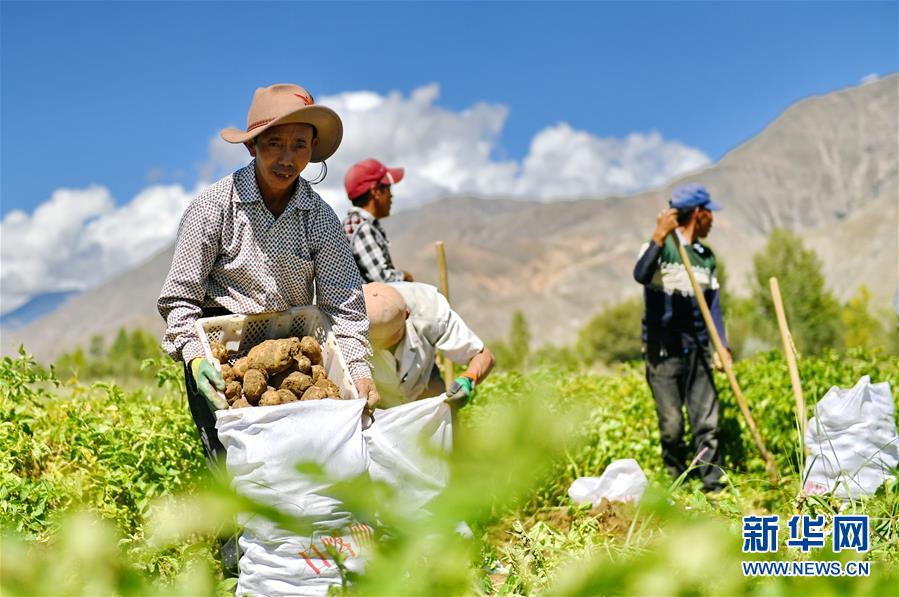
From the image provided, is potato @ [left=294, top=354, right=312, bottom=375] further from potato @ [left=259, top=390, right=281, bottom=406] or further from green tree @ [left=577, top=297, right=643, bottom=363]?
green tree @ [left=577, top=297, right=643, bottom=363]

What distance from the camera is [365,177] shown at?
14.1 feet

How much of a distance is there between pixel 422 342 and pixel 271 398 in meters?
0.93

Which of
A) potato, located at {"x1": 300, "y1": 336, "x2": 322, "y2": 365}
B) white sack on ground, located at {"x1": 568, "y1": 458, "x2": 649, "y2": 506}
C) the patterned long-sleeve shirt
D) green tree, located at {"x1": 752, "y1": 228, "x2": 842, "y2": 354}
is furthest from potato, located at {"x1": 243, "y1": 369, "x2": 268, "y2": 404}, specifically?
green tree, located at {"x1": 752, "y1": 228, "x2": 842, "y2": 354}

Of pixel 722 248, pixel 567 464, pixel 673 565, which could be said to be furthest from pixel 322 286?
pixel 722 248

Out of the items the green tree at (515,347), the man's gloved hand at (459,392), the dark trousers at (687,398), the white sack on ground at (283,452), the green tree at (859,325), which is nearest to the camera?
the white sack on ground at (283,452)

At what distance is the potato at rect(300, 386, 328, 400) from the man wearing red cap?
1.37 m

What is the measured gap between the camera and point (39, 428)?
4.25 meters

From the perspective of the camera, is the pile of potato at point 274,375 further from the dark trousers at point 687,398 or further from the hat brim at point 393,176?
the dark trousers at point 687,398

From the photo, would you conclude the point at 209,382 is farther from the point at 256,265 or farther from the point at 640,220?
the point at 640,220

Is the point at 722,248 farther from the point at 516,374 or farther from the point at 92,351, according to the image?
the point at 516,374

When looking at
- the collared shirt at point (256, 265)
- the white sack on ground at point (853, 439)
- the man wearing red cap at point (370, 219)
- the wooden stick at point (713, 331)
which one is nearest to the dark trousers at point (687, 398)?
the wooden stick at point (713, 331)

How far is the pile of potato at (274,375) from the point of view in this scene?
8.61 ft

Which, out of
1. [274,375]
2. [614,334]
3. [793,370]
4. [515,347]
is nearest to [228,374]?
[274,375]

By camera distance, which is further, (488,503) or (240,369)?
(240,369)
